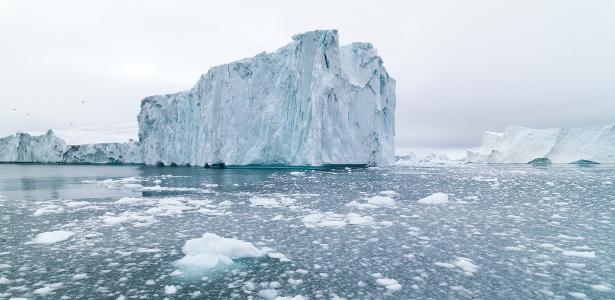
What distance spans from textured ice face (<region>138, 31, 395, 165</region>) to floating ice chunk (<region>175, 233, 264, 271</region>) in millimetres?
→ 21727

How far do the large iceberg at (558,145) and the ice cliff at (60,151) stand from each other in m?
49.1

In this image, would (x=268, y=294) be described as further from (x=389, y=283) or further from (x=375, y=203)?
(x=375, y=203)

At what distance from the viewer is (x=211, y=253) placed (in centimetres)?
515

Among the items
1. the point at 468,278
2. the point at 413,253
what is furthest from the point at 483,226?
the point at 468,278

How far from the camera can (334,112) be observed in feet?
96.0

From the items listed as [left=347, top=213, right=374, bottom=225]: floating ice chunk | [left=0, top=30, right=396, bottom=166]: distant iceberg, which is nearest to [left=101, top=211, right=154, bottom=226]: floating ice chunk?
[left=347, top=213, right=374, bottom=225]: floating ice chunk

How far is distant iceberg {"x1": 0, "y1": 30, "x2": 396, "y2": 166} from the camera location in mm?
28516

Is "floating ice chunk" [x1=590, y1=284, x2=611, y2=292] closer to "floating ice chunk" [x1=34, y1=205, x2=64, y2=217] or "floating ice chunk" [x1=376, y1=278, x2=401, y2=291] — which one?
"floating ice chunk" [x1=376, y1=278, x2=401, y2=291]

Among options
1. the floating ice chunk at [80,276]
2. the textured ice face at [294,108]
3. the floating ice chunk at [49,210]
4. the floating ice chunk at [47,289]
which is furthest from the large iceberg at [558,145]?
the floating ice chunk at [47,289]

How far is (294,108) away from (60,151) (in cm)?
4070

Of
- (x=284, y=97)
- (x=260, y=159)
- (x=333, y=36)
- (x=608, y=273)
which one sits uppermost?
(x=333, y=36)

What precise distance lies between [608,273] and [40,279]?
670cm

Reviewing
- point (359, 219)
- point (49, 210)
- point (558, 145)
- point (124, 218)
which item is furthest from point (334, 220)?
point (558, 145)

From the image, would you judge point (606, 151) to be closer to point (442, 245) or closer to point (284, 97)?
point (284, 97)
